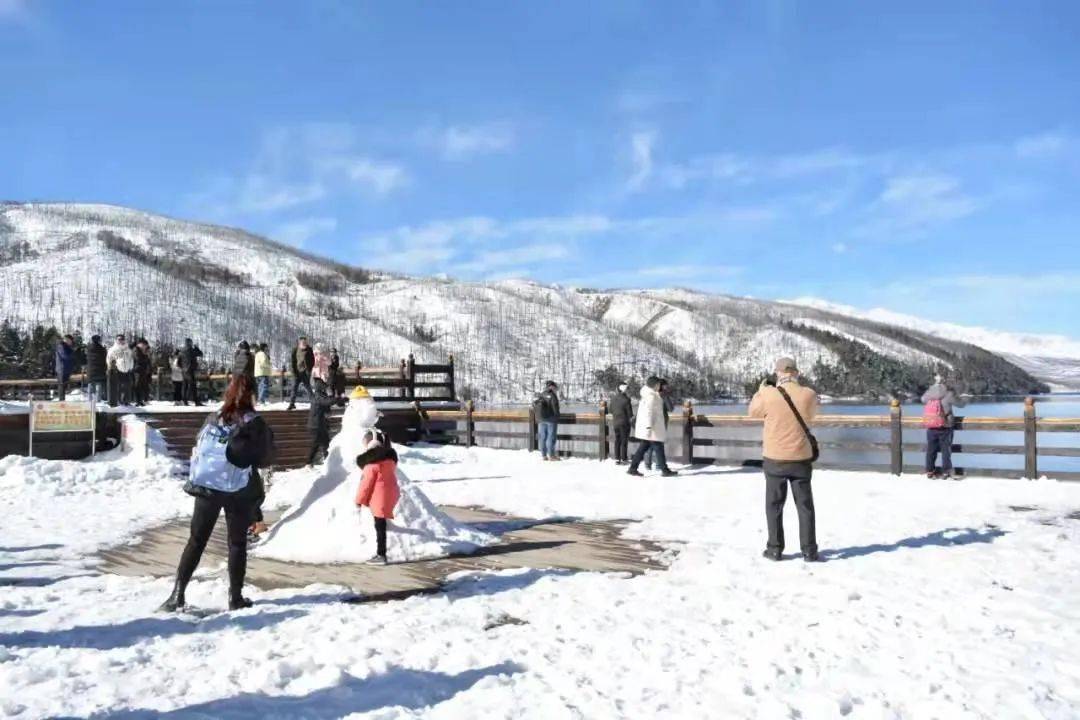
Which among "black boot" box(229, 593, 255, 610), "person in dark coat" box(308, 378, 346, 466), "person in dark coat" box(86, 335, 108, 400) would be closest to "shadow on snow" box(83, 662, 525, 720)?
"black boot" box(229, 593, 255, 610)

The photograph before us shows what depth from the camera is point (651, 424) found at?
15.0 m

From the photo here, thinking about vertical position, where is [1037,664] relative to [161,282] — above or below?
below

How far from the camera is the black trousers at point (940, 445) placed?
1391cm

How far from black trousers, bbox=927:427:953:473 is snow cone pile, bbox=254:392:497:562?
909cm

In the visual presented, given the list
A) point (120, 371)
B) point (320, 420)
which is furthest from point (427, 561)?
point (120, 371)

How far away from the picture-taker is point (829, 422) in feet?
52.2

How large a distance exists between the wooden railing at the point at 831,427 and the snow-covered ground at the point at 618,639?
263 centimetres

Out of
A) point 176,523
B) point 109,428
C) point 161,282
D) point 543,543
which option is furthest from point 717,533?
point 161,282

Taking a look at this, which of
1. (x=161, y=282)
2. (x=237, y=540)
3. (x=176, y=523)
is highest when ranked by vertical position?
(x=161, y=282)

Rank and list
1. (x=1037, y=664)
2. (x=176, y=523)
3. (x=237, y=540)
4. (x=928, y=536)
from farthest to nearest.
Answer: (x=176, y=523) → (x=928, y=536) → (x=237, y=540) → (x=1037, y=664)

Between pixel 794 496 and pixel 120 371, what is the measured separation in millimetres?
18741

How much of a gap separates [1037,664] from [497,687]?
10.2 ft

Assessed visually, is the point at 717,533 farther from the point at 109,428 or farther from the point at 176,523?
the point at 109,428

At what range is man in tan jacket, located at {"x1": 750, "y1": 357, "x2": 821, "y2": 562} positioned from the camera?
746 centimetres
